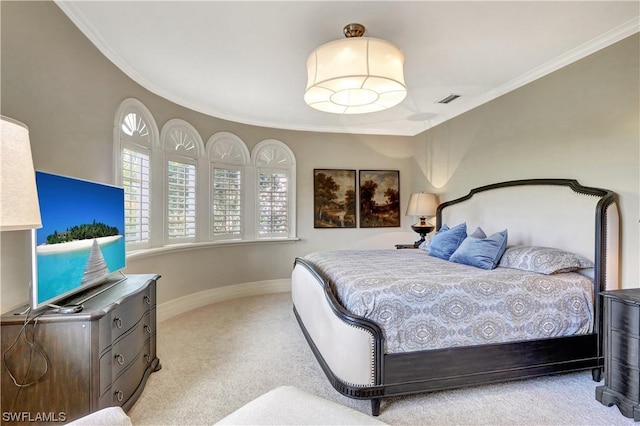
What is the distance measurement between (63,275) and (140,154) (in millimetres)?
1994

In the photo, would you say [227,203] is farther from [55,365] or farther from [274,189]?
[55,365]

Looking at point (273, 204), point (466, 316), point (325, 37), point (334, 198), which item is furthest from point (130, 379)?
point (334, 198)

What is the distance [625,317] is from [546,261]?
0.59 meters

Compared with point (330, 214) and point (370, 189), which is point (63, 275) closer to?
point (330, 214)

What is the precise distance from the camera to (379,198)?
552 cm

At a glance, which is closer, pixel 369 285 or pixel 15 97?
pixel 15 97

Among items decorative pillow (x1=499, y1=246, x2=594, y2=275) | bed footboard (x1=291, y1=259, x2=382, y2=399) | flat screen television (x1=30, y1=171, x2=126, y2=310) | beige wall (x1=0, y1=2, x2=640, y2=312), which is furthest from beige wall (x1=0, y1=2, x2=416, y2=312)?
decorative pillow (x1=499, y1=246, x2=594, y2=275)

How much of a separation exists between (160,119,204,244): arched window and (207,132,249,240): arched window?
0.89ft

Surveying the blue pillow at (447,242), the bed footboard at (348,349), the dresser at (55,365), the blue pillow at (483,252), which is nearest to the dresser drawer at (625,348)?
the blue pillow at (483,252)

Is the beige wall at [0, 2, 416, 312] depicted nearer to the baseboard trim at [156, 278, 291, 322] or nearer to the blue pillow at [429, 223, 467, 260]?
the baseboard trim at [156, 278, 291, 322]

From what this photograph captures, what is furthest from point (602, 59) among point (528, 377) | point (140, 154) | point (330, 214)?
point (140, 154)

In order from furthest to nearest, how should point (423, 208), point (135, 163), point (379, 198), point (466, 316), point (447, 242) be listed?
point (379, 198) → point (423, 208) → point (447, 242) → point (135, 163) → point (466, 316)

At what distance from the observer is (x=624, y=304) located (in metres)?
2.10

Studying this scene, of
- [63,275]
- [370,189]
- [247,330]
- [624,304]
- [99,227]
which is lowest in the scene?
[247,330]
